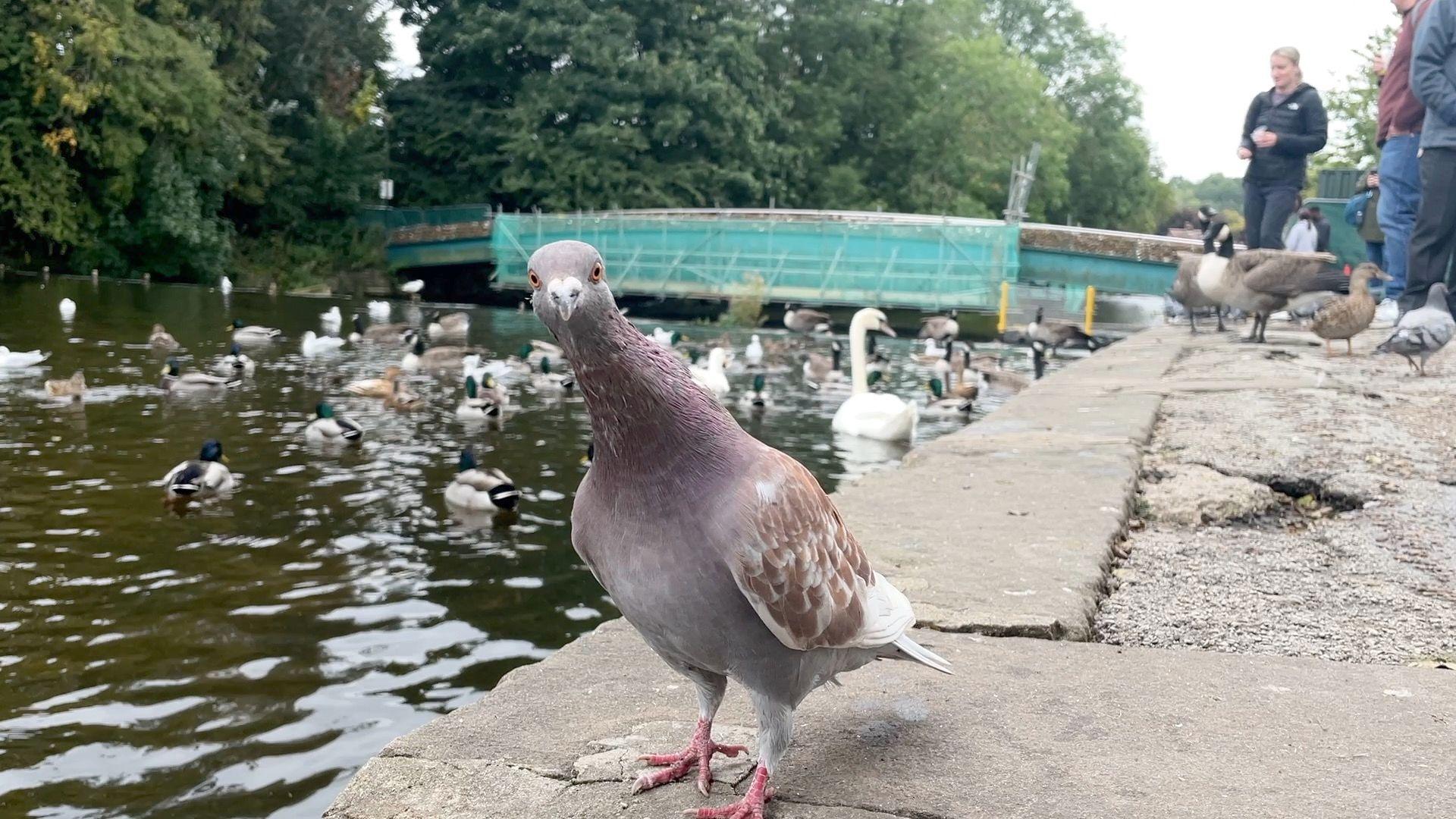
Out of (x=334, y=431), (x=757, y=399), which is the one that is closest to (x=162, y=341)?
(x=334, y=431)

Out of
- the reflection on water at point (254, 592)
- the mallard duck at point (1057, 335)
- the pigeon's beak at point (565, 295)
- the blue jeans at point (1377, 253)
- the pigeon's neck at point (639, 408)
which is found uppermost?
the blue jeans at point (1377, 253)

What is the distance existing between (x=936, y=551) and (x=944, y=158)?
166 ft

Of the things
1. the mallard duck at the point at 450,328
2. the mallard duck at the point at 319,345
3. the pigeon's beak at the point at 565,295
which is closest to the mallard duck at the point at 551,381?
the mallard duck at the point at 319,345

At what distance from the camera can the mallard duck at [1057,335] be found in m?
22.7

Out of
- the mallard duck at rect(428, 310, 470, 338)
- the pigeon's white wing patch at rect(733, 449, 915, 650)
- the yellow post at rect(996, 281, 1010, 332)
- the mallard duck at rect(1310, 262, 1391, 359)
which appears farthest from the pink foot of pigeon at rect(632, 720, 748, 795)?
the yellow post at rect(996, 281, 1010, 332)

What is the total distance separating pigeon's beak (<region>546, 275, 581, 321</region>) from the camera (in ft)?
7.00

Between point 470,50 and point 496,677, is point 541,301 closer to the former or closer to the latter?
point 496,677

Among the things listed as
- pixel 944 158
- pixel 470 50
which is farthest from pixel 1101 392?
pixel 944 158

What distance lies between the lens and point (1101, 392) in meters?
8.34

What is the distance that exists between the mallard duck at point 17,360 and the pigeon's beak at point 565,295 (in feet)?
52.1

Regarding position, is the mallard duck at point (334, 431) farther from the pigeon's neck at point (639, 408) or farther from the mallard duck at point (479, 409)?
the pigeon's neck at point (639, 408)

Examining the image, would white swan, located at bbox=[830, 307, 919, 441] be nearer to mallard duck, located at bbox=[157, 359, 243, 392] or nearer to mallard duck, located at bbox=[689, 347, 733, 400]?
mallard duck, located at bbox=[689, 347, 733, 400]

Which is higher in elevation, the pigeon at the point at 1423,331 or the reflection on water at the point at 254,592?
the pigeon at the point at 1423,331

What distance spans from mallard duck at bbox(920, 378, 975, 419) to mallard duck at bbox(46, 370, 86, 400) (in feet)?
33.2
